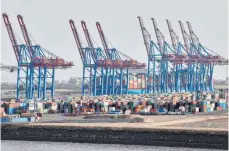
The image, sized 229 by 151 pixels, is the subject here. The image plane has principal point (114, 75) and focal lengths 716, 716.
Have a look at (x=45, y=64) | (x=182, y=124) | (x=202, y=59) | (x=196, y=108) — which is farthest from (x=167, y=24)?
(x=182, y=124)

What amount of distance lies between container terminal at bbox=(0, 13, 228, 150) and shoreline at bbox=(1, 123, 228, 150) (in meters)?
2.43

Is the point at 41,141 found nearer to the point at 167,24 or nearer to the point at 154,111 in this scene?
the point at 154,111

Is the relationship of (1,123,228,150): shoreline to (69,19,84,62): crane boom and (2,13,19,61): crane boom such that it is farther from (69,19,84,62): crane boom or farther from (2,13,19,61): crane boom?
(69,19,84,62): crane boom

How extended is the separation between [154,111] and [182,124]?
2027 cm

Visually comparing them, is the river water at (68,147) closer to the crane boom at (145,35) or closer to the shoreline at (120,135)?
the shoreline at (120,135)

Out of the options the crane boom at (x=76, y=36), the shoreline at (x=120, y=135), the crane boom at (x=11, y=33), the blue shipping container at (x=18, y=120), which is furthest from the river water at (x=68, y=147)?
the crane boom at (x=76, y=36)

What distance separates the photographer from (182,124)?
75875 mm

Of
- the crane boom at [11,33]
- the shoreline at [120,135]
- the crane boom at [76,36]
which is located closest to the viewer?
the shoreline at [120,135]

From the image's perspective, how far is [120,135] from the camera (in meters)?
67.6

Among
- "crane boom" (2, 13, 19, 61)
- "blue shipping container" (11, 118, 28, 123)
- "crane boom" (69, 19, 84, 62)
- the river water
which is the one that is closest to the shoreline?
the river water

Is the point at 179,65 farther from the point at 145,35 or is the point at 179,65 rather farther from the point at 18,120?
the point at 18,120

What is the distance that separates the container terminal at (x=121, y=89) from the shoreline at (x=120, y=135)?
2429mm

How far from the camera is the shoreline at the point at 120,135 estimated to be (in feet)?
209

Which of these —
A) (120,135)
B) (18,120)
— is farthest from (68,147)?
(18,120)
